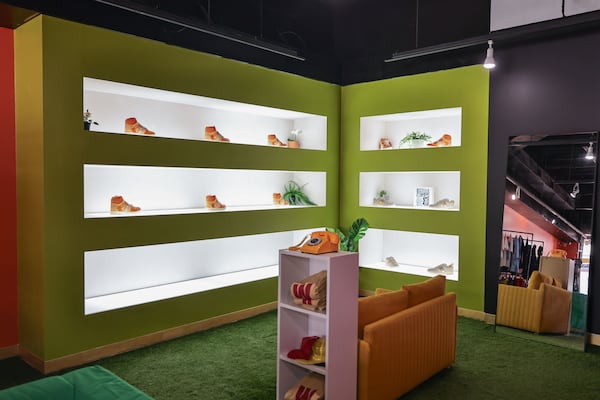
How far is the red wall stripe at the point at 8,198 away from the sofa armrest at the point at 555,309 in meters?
4.87

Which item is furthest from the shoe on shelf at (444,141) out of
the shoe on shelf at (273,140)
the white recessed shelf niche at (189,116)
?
the shoe on shelf at (273,140)

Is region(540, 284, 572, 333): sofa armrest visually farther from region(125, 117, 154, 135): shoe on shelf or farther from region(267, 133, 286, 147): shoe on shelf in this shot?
region(125, 117, 154, 135): shoe on shelf

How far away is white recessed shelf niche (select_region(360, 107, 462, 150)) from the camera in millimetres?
5884

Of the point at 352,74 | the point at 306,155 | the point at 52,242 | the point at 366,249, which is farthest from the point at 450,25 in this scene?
the point at 52,242

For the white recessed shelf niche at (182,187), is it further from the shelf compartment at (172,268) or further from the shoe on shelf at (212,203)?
the shelf compartment at (172,268)

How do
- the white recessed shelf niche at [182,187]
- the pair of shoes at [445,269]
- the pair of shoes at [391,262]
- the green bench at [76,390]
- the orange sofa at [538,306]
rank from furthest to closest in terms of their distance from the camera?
the pair of shoes at [391,262]
the pair of shoes at [445,269]
the white recessed shelf niche at [182,187]
the orange sofa at [538,306]
the green bench at [76,390]

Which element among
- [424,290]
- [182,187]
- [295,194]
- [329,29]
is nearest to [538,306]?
[424,290]

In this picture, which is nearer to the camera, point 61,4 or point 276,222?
point 61,4

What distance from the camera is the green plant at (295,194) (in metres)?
6.23

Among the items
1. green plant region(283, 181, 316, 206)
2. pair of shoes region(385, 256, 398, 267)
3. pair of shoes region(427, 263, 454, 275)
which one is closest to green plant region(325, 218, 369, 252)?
pair of shoes region(385, 256, 398, 267)

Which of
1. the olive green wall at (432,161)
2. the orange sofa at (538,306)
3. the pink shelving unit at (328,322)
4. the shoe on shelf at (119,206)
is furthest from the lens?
the olive green wall at (432,161)

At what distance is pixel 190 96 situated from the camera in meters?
4.78

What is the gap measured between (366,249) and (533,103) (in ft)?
8.89

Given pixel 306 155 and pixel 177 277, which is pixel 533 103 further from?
pixel 177 277
